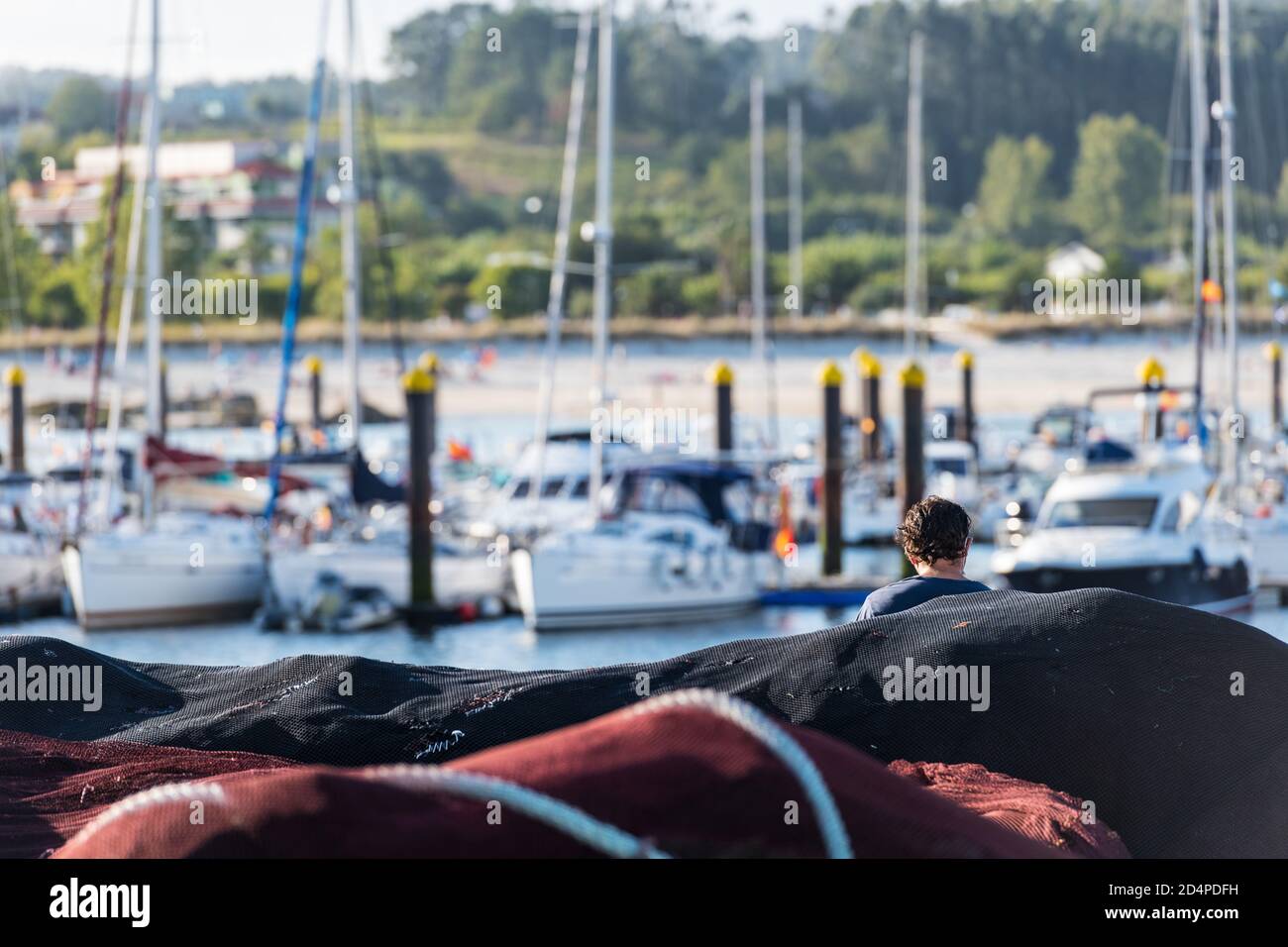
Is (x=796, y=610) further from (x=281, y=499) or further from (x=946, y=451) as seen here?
(x=946, y=451)

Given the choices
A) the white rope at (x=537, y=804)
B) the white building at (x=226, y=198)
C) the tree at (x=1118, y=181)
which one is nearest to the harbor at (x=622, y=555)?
the white rope at (x=537, y=804)

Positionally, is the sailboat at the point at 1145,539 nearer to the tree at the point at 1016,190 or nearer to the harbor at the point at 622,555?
the harbor at the point at 622,555

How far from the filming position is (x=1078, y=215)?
4429 inches

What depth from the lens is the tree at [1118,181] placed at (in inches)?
4348

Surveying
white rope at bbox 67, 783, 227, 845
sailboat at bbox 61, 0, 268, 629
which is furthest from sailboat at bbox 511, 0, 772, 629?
white rope at bbox 67, 783, 227, 845

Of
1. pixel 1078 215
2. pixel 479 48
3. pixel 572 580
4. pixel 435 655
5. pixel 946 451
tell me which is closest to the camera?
pixel 435 655

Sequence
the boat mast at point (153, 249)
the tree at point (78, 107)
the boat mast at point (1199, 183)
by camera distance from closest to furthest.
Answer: the boat mast at point (153, 249), the boat mast at point (1199, 183), the tree at point (78, 107)

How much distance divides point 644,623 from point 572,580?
1.06 meters

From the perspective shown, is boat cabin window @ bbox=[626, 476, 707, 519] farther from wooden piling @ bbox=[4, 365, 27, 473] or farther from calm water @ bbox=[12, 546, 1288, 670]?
wooden piling @ bbox=[4, 365, 27, 473]

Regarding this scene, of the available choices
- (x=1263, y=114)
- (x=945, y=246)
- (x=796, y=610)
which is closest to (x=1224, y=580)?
(x=796, y=610)

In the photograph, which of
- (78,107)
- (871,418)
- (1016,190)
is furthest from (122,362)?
(1016,190)

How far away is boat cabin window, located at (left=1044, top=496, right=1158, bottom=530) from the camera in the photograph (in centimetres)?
2294

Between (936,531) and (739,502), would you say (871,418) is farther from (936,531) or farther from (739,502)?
(936,531)

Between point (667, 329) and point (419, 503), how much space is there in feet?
174
